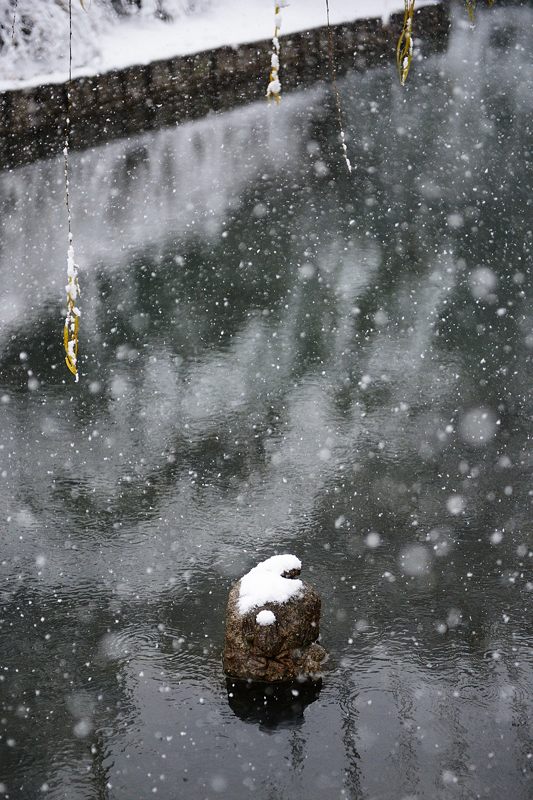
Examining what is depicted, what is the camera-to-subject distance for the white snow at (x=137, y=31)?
11781mm

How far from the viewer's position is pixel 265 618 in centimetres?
498

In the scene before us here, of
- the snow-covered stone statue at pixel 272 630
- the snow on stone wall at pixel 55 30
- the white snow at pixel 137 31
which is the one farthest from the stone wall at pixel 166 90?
the snow-covered stone statue at pixel 272 630

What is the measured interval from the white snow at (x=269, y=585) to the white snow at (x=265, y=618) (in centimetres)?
7

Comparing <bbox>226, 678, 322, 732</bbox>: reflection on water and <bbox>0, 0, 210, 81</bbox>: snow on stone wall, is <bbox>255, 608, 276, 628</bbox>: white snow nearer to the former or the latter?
<bbox>226, 678, 322, 732</bbox>: reflection on water

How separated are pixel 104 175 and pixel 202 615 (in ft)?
23.5

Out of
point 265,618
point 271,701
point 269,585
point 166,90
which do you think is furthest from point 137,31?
point 271,701

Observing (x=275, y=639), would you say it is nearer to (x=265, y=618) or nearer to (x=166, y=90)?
(x=265, y=618)

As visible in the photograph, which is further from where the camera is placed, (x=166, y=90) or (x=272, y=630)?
(x=166, y=90)

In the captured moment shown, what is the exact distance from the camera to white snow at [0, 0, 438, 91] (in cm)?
1178

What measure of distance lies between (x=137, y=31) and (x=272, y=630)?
10.9m

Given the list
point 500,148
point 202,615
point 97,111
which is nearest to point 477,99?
point 500,148

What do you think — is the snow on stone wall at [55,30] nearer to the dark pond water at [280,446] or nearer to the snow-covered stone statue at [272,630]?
the dark pond water at [280,446]

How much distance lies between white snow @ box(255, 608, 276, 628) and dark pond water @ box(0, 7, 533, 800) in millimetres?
563

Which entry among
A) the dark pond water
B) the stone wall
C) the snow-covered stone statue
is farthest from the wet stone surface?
the stone wall
